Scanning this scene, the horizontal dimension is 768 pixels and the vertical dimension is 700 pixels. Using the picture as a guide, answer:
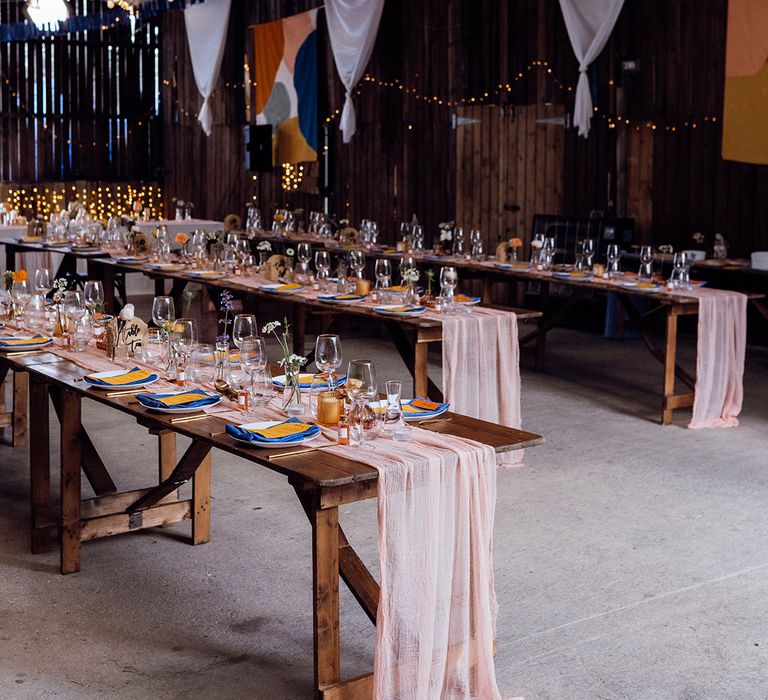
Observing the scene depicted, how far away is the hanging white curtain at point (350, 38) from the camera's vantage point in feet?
39.2

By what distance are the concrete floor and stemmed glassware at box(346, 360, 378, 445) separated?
78 centimetres

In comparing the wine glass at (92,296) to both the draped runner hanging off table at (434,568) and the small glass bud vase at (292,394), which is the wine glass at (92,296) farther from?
the draped runner hanging off table at (434,568)

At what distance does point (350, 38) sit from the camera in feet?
40.3

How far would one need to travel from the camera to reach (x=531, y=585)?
4117 mm

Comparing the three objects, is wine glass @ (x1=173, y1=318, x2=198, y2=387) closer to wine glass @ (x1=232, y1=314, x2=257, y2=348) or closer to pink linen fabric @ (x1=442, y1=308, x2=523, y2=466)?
wine glass @ (x1=232, y1=314, x2=257, y2=348)

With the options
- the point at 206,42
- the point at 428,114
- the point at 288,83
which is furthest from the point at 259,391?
the point at 206,42

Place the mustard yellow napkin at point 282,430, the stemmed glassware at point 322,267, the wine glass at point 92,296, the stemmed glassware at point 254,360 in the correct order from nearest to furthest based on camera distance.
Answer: the mustard yellow napkin at point 282,430
the stemmed glassware at point 254,360
the wine glass at point 92,296
the stemmed glassware at point 322,267

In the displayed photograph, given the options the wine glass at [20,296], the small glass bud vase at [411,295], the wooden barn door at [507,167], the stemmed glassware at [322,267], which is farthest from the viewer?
the wooden barn door at [507,167]

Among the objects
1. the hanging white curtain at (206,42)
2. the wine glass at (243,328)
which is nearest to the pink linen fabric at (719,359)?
the wine glass at (243,328)

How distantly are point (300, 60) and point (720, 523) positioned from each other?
9.94m

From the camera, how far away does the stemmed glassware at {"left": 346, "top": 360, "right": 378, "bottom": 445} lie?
10.8 ft

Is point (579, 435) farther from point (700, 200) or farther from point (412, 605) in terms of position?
point (700, 200)

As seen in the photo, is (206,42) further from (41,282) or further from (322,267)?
(41,282)

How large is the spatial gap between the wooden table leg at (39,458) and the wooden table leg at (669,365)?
374cm
